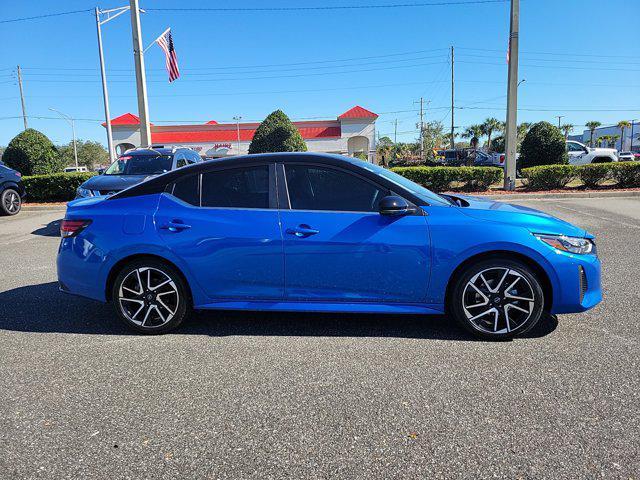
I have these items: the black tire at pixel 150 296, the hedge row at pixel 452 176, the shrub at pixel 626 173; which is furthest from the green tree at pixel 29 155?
the shrub at pixel 626 173

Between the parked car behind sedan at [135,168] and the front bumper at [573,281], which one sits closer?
the front bumper at [573,281]

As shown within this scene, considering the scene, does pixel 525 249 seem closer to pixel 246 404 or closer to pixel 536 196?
pixel 246 404

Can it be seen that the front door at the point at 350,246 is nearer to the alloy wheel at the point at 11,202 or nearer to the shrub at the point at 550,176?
the alloy wheel at the point at 11,202

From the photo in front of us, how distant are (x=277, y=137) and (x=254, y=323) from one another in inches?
625

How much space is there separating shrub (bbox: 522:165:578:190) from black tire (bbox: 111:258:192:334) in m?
15.1

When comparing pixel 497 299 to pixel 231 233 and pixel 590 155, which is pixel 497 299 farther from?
pixel 590 155

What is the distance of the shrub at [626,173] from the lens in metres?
15.9

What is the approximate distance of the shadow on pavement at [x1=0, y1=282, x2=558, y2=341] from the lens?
4.11 m

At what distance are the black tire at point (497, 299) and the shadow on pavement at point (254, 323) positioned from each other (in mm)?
204

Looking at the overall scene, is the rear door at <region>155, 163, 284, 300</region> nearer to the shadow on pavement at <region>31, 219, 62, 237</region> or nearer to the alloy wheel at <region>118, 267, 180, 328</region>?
the alloy wheel at <region>118, 267, 180, 328</region>

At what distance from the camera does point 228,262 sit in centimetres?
395

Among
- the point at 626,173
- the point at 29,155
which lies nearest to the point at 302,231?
the point at 626,173

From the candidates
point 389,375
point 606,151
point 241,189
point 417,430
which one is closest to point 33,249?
point 241,189

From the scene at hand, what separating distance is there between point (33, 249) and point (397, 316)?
6.99 m
